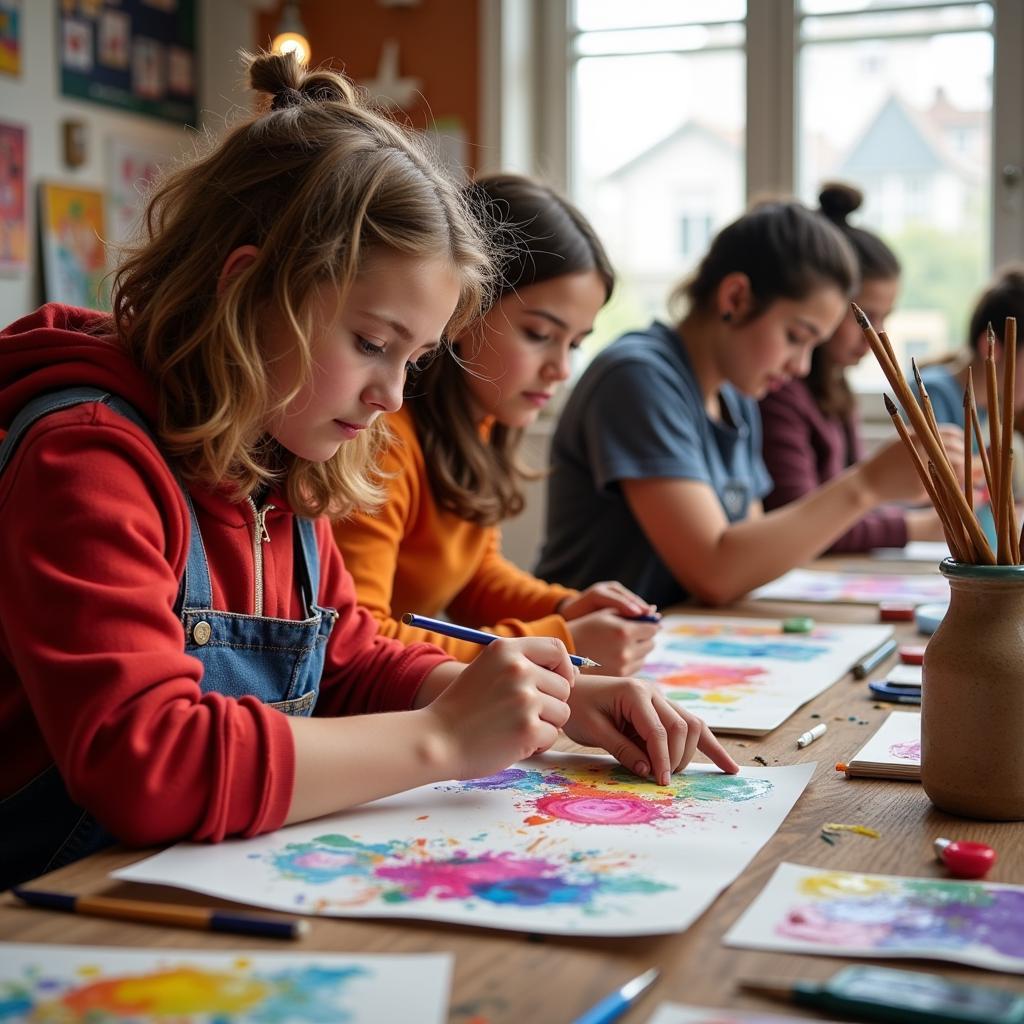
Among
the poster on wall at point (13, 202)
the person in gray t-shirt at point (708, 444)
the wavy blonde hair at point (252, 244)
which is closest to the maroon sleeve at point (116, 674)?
the wavy blonde hair at point (252, 244)

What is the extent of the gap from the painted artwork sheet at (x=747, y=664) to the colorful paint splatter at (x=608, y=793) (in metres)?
0.16

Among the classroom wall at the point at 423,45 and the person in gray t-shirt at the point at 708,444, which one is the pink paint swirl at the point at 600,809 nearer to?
the person in gray t-shirt at the point at 708,444

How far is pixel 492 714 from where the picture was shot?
2.72 feet

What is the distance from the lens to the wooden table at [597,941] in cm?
56

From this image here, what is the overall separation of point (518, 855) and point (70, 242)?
2830 mm

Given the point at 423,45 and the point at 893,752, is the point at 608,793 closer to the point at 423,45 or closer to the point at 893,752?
the point at 893,752

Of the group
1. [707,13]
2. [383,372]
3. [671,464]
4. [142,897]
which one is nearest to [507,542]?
[707,13]

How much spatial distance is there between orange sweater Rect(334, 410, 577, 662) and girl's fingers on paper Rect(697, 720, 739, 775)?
34 centimetres

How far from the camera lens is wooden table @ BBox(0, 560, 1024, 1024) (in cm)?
56

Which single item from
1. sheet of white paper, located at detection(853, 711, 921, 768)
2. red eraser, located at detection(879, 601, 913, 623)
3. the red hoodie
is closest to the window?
red eraser, located at detection(879, 601, 913, 623)

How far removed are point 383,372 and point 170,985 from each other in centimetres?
49

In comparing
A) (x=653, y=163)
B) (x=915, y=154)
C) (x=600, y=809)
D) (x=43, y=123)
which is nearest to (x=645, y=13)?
(x=653, y=163)

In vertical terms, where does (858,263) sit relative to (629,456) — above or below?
above

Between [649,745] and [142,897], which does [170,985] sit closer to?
[142,897]
